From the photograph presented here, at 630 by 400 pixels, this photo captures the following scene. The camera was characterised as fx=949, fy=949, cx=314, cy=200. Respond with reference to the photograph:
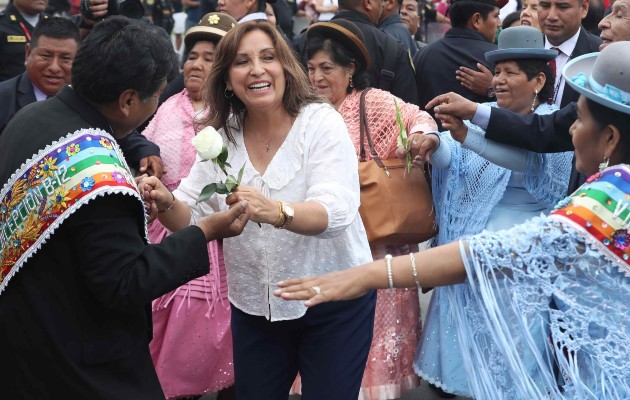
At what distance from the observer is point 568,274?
276cm

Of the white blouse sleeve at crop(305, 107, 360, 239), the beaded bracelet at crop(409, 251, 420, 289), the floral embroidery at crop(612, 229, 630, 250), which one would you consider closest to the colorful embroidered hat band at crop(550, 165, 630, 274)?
the floral embroidery at crop(612, 229, 630, 250)

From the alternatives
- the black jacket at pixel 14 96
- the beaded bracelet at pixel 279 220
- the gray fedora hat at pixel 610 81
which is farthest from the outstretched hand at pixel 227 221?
the black jacket at pixel 14 96

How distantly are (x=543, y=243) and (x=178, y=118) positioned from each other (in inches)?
105

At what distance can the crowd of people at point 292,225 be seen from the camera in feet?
8.90

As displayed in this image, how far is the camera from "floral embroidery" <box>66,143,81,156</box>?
2691 mm

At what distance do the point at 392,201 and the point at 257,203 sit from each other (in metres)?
1.60

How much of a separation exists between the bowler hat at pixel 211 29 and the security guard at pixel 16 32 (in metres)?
2.12

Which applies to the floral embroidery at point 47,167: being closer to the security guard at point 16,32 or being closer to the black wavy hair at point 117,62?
the black wavy hair at point 117,62

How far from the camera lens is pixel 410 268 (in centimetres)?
273

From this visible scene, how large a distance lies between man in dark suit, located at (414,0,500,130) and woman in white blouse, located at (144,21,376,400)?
8.01 feet

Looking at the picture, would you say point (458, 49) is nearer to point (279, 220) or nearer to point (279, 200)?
point (279, 200)

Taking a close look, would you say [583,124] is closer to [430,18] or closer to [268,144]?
[268,144]

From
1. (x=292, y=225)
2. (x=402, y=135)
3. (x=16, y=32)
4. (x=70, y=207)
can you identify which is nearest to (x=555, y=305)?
(x=292, y=225)

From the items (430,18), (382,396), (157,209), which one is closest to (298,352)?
(157,209)
